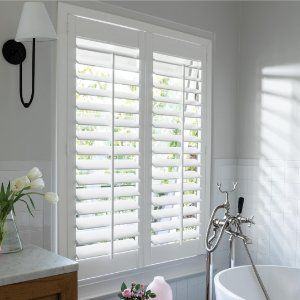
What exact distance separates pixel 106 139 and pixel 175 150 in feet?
1.67

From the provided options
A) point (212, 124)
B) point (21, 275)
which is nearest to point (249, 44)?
point (212, 124)

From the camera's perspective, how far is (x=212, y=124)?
294cm

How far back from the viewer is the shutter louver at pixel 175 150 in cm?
257

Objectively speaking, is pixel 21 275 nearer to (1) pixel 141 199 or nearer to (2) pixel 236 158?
(1) pixel 141 199

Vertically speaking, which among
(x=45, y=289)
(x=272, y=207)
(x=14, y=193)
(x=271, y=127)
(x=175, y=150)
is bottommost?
(x=45, y=289)

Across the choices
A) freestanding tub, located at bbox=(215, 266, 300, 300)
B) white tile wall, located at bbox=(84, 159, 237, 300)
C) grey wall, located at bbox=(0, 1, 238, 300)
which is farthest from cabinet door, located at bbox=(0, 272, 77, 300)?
white tile wall, located at bbox=(84, 159, 237, 300)

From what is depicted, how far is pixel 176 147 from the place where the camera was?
2654mm

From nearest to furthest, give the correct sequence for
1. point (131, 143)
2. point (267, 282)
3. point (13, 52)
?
point (13, 52) < point (131, 143) < point (267, 282)

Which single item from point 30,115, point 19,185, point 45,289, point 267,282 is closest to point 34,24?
point 30,115

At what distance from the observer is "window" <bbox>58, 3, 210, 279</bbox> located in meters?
2.22

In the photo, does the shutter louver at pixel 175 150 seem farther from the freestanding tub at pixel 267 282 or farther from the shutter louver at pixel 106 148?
the freestanding tub at pixel 267 282

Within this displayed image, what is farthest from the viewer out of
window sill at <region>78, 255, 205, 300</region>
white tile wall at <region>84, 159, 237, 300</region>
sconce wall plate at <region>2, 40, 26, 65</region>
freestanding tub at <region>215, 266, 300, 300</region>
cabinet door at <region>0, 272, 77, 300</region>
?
white tile wall at <region>84, 159, 237, 300</region>

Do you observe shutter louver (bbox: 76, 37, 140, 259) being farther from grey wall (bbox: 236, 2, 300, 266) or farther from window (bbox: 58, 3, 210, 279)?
grey wall (bbox: 236, 2, 300, 266)

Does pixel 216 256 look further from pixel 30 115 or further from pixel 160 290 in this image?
pixel 30 115
